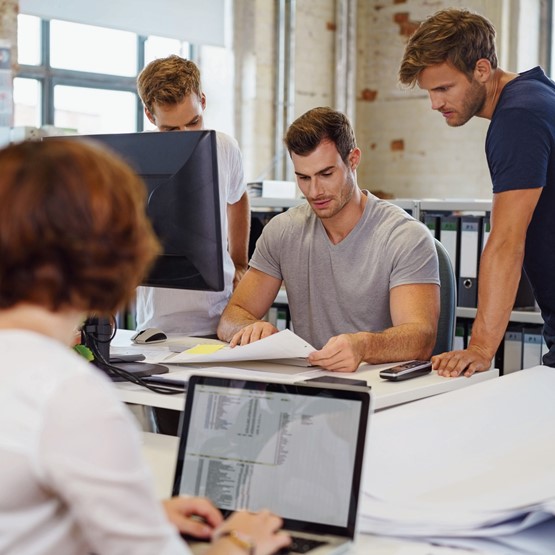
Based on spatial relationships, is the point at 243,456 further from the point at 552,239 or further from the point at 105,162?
Answer: the point at 552,239

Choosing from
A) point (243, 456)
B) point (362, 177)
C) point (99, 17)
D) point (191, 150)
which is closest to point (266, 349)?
point (191, 150)

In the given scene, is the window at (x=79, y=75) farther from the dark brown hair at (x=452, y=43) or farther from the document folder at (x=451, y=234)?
the dark brown hair at (x=452, y=43)

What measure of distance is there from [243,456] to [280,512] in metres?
0.08

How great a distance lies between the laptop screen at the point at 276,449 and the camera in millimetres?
1018

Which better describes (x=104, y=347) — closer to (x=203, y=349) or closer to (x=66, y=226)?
(x=203, y=349)

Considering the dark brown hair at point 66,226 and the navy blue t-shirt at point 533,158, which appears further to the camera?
the navy blue t-shirt at point 533,158

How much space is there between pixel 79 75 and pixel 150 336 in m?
3.02

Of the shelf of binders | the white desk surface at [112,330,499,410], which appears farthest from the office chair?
the shelf of binders

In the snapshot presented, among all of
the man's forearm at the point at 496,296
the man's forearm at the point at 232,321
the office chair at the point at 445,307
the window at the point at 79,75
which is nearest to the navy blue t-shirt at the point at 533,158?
the man's forearm at the point at 496,296

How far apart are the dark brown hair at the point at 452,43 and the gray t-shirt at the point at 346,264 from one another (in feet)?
1.22

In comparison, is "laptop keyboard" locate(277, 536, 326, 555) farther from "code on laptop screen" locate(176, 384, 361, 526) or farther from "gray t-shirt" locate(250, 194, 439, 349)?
"gray t-shirt" locate(250, 194, 439, 349)

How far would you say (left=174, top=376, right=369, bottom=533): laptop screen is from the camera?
3.34ft

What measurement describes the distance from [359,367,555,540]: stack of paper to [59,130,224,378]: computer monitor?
1.61 feet

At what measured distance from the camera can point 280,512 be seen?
1.04 meters
